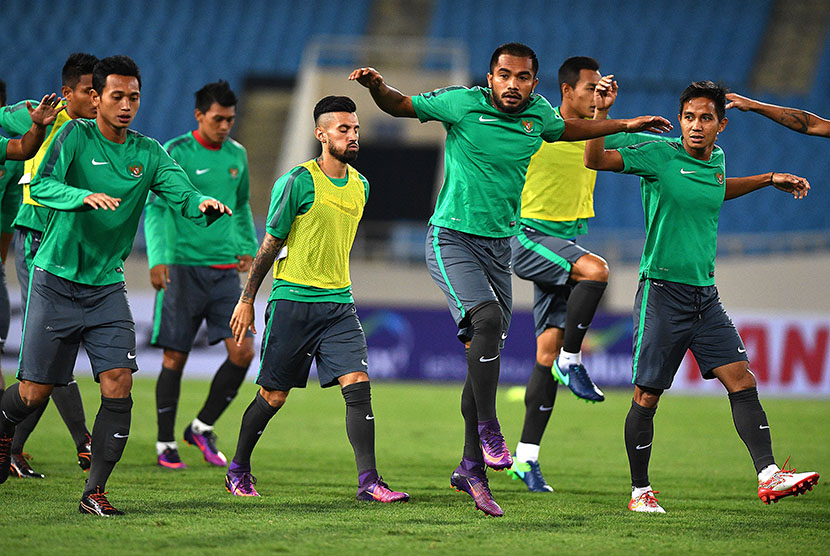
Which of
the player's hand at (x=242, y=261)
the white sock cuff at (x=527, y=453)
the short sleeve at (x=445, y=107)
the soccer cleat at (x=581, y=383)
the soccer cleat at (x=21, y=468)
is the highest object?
the short sleeve at (x=445, y=107)

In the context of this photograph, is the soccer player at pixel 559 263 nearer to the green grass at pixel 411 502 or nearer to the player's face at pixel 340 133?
the green grass at pixel 411 502

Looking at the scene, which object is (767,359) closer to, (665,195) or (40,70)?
(665,195)

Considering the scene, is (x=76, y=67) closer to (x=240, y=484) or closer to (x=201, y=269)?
(x=201, y=269)

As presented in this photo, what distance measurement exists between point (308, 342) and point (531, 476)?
186 cm

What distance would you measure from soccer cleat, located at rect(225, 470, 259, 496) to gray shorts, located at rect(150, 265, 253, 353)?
5.48 ft

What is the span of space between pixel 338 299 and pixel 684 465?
3737 millimetres

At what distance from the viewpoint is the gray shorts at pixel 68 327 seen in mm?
5133

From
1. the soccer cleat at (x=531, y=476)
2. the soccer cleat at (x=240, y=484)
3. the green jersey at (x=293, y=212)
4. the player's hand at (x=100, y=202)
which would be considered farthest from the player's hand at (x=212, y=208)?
the soccer cleat at (x=531, y=476)

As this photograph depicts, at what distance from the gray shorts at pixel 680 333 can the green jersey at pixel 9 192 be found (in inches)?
164

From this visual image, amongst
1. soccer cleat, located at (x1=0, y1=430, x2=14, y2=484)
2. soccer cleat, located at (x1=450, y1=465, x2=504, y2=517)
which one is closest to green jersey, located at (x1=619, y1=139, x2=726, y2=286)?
soccer cleat, located at (x1=450, y1=465, x2=504, y2=517)

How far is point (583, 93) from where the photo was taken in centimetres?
674

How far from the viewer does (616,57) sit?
2369cm

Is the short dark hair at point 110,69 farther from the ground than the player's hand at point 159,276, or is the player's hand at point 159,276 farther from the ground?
the short dark hair at point 110,69

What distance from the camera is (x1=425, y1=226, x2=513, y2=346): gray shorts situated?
215 inches
